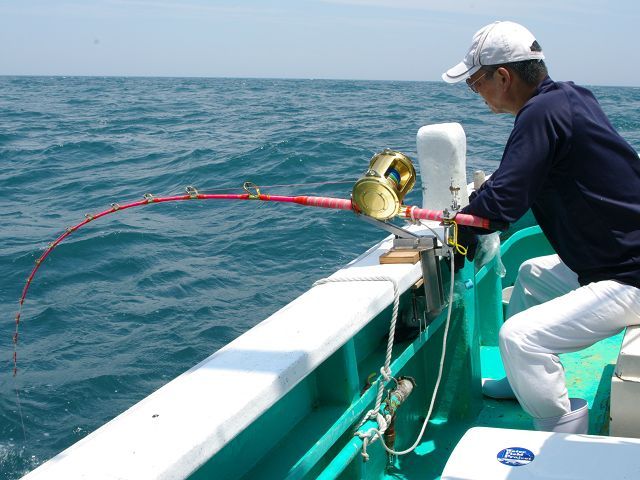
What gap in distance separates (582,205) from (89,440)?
159cm

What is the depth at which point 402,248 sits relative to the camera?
291 cm

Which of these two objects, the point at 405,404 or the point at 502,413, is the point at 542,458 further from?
the point at 502,413

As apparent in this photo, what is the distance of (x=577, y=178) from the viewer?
2.31 meters

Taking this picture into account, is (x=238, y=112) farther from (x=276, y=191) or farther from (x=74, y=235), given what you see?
(x=74, y=235)

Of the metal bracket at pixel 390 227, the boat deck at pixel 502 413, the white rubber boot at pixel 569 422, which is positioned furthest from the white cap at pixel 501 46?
the boat deck at pixel 502 413

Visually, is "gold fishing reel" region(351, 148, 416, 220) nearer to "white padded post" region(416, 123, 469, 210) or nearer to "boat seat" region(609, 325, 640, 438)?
"white padded post" region(416, 123, 469, 210)

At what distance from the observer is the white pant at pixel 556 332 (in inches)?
91.1

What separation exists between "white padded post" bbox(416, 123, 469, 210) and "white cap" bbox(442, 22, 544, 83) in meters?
0.63

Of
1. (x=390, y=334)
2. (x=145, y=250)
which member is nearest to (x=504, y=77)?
(x=390, y=334)

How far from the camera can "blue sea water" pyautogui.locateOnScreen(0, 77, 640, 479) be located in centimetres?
549

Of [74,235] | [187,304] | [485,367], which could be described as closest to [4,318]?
[187,304]

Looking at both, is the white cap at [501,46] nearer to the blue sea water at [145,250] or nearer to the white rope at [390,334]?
the white rope at [390,334]

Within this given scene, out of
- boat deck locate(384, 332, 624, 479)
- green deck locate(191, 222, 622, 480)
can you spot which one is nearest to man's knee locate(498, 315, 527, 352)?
green deck locate(191, 222, 622, 480)

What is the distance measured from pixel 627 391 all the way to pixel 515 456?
0.57 m
